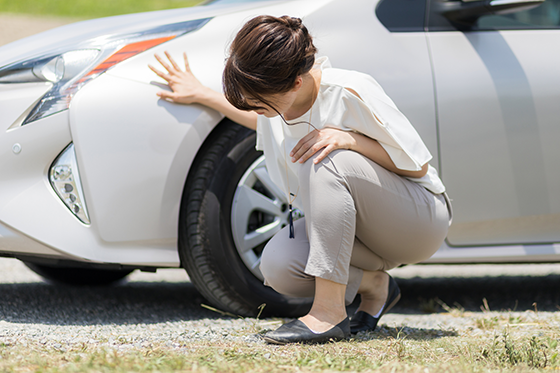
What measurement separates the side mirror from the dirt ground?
1377 cm

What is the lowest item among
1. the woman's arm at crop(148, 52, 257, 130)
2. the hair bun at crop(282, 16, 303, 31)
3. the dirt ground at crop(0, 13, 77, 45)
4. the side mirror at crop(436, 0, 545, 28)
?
the woman's arm at crop(148, 52, 257, 130)

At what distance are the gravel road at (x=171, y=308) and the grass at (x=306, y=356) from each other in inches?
3.3

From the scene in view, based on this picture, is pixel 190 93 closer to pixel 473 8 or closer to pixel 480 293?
pixel 473 8

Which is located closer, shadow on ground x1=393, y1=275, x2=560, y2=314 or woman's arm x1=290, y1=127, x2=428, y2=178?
woman's arm x1=290, y1=127, x2=428, y2=178

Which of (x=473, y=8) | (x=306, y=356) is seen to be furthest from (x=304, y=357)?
(x=473, y=8)

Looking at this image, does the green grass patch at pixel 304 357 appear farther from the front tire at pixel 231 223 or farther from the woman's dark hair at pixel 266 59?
the woman's dark hair at pixel 266 59

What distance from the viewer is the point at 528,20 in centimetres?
239

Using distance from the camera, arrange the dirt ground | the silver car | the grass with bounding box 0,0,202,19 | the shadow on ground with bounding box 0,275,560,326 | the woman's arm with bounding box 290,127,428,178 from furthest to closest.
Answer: the grass with bounding box 0,0,202,19 → the dirt ground → the shadow on ground with bounding box 0,275,560,326 → the silver car → the woman's arm with bounding box 290,127,428,178

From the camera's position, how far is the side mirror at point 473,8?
2.22 metres

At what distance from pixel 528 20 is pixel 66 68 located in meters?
1.87

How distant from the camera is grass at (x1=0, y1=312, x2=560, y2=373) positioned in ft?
4.47

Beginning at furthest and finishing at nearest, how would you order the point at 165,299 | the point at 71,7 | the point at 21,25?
the point at 71,7
the point at 21,25
the point at 165,299

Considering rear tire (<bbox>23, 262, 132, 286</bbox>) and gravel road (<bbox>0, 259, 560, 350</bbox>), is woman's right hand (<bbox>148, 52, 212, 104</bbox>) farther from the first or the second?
rear tire (<bbox>23, 262, 132, 286</bbox>)

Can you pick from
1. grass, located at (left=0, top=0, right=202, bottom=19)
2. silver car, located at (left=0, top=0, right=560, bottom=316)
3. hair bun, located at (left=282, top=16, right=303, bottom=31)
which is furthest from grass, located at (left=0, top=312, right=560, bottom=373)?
grass, located at (left=0, top=0, right=202, bottom=19)
